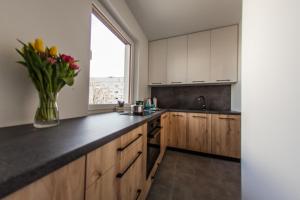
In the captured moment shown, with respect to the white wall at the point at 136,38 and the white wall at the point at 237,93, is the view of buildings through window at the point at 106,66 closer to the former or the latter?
the white wall at the point at 136,38

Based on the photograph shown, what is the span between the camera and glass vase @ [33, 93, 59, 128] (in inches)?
28.6

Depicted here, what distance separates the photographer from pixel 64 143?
0.50 m

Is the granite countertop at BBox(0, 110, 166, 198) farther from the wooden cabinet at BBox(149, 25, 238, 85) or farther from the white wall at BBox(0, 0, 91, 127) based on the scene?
the wooden cabinet at BBox(149, 25, 238, 85)

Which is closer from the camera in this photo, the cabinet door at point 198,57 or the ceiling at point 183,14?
the ceiling at point 183,14

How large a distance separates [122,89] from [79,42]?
120 cm

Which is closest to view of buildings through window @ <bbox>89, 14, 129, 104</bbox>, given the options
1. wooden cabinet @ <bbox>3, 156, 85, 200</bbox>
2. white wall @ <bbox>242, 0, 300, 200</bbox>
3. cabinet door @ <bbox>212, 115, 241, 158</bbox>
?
wooden cabinet @ <bbox>3, 156, 85, 200</bbox>

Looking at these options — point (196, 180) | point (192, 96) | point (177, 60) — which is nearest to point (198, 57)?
point (177, 60)

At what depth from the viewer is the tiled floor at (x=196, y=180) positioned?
1378 millimetres

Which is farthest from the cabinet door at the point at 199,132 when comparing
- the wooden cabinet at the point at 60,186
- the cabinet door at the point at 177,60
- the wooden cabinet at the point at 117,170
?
the wooden cabinet at the point at 60,186

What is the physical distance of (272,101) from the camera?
1.91 feet

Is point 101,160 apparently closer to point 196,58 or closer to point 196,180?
point 196,180

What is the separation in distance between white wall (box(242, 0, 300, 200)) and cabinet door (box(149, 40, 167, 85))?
7.00ft

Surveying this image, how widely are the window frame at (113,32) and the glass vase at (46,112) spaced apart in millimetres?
664

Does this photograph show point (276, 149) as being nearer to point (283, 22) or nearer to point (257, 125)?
point (257, 125)
